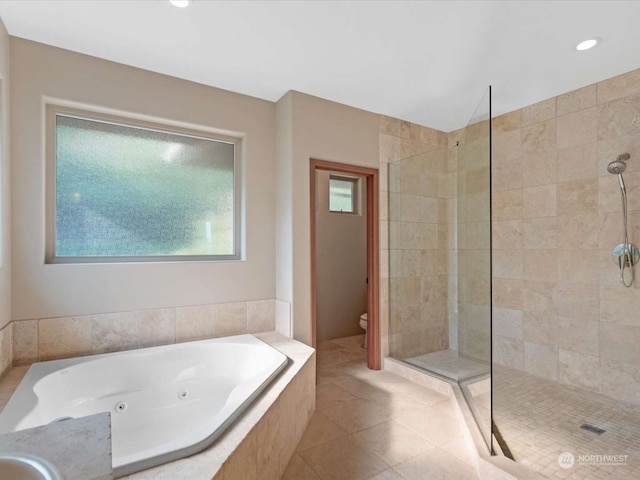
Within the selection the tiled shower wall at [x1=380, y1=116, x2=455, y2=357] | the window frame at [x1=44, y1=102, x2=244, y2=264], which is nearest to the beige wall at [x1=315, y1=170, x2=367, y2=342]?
the tiled shower wall at [x1=380, y1=116, x2=455, y2=357]

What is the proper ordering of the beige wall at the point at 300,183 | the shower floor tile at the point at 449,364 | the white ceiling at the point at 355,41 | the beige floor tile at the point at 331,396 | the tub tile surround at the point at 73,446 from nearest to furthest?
1. the tub tile surround at the point at 73,446
2. the white ceiling at the point at 355,41
3. the shower floor tile at the point at 449,364
4. the beige floor tile at the point at 331,396
5. the beige wall at the point at 300,183

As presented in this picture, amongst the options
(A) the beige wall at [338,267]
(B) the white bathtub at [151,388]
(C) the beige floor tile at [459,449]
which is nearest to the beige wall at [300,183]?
(B) the white bathtub at [151,388]

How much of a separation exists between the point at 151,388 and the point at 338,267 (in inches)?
104

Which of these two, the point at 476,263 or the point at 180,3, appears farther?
the point at 476,263

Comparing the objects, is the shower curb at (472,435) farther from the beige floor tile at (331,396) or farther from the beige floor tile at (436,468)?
the beige floor tile at (331,396)

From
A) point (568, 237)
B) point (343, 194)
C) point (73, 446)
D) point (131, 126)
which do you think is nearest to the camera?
point (73, 446)

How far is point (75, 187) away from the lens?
2.33m

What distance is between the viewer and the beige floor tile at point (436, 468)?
176 centimetres

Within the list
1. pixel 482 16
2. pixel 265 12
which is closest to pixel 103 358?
pixel 265 12

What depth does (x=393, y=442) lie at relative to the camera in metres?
2.05

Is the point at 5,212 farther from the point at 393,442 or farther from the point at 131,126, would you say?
the point at 393,442

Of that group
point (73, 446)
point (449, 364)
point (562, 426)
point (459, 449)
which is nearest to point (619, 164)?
point (562, 426)

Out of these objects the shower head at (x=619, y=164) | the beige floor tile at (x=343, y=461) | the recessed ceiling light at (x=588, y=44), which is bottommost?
the beige floor tile at (x=343, y=461)

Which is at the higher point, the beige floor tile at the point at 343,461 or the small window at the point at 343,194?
the small window at the point at 343,194
